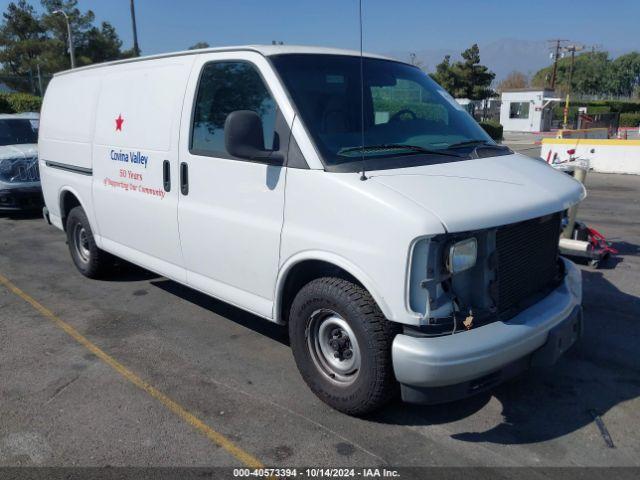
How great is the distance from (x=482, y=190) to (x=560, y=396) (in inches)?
62.8

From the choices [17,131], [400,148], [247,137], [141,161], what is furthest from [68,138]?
[17,131]

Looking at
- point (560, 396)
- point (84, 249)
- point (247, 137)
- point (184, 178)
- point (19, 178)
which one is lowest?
point (560, 396)

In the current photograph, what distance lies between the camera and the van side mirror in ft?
11.4

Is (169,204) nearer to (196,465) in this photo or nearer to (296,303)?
(296,303)

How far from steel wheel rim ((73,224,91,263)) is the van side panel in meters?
0.37

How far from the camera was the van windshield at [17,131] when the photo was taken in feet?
35.0

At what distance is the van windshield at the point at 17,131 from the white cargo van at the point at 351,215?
22.5 feet

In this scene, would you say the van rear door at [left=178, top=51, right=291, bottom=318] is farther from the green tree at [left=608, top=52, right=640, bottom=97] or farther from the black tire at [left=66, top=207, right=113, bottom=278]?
the green tree at [left=608, top=52, right=640, bottom=97]

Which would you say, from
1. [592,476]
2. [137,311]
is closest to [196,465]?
[592,476]

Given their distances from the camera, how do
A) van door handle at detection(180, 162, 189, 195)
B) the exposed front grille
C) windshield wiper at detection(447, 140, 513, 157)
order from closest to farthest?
1. the exposed front grille
2. windshield wiper at detection(447, 140, 513, 157)
3. van door handle at detection(180, 162, 189, 195)

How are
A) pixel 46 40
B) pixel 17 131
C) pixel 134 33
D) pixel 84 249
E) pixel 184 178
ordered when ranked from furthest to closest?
pixel 46 40
pixel 134 33
pixel 17 131
pixel 84 249
pixel 184 178

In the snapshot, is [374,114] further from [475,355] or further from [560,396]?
[560,396]

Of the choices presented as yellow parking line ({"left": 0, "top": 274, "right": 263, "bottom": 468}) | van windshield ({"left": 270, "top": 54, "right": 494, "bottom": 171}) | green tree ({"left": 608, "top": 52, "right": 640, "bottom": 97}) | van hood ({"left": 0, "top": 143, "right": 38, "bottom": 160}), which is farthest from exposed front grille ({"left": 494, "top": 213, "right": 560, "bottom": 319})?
green tree ({"left": 608, "top": 52, "right": 640, "bottom": 97})

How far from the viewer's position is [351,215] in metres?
3.18
